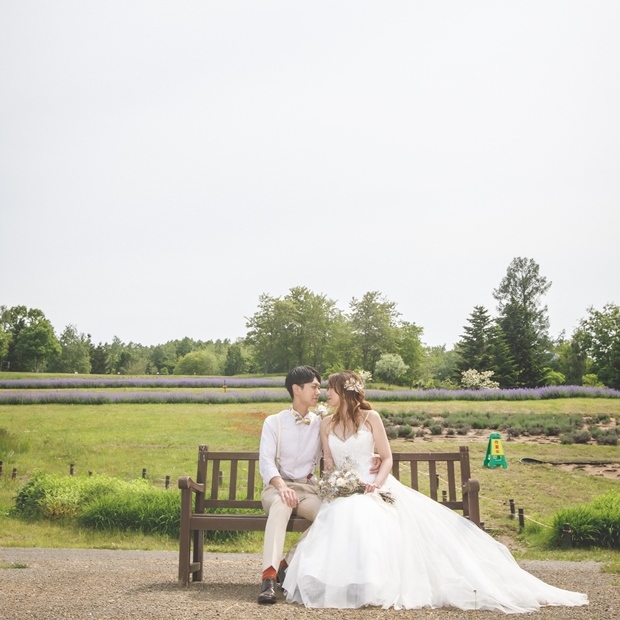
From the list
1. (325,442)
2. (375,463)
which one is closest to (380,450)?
(375,463)

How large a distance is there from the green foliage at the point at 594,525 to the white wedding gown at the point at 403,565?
4420 mm

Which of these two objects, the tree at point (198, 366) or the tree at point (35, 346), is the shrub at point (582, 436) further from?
the tree at point (35, 346)

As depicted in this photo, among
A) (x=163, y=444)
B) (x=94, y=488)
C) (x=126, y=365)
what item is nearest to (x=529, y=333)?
(x=126, y=365)

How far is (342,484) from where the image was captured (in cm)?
448

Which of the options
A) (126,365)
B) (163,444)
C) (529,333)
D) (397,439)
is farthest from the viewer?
(529,333)

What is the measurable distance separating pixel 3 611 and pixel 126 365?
3039 cm

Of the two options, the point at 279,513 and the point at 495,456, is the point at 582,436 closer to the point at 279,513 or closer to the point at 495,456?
the point at 495,456

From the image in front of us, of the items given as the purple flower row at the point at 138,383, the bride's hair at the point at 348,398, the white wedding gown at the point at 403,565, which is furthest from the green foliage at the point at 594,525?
the purple flower row at the point at 138,383

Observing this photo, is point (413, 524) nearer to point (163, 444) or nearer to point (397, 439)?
point (163, 444)

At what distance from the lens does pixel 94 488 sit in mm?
9977

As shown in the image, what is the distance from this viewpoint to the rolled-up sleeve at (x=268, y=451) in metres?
4.61

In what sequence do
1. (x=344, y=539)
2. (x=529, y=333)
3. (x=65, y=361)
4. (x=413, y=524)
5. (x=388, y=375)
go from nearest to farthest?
(x=344, y=539) < (x=413, y=524) < (x=388, y=375) < (x=65, y=361) < (x=529, y=333)

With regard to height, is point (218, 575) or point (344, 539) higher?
point (344, 539)

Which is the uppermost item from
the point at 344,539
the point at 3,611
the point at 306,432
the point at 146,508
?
the point at 306,432
